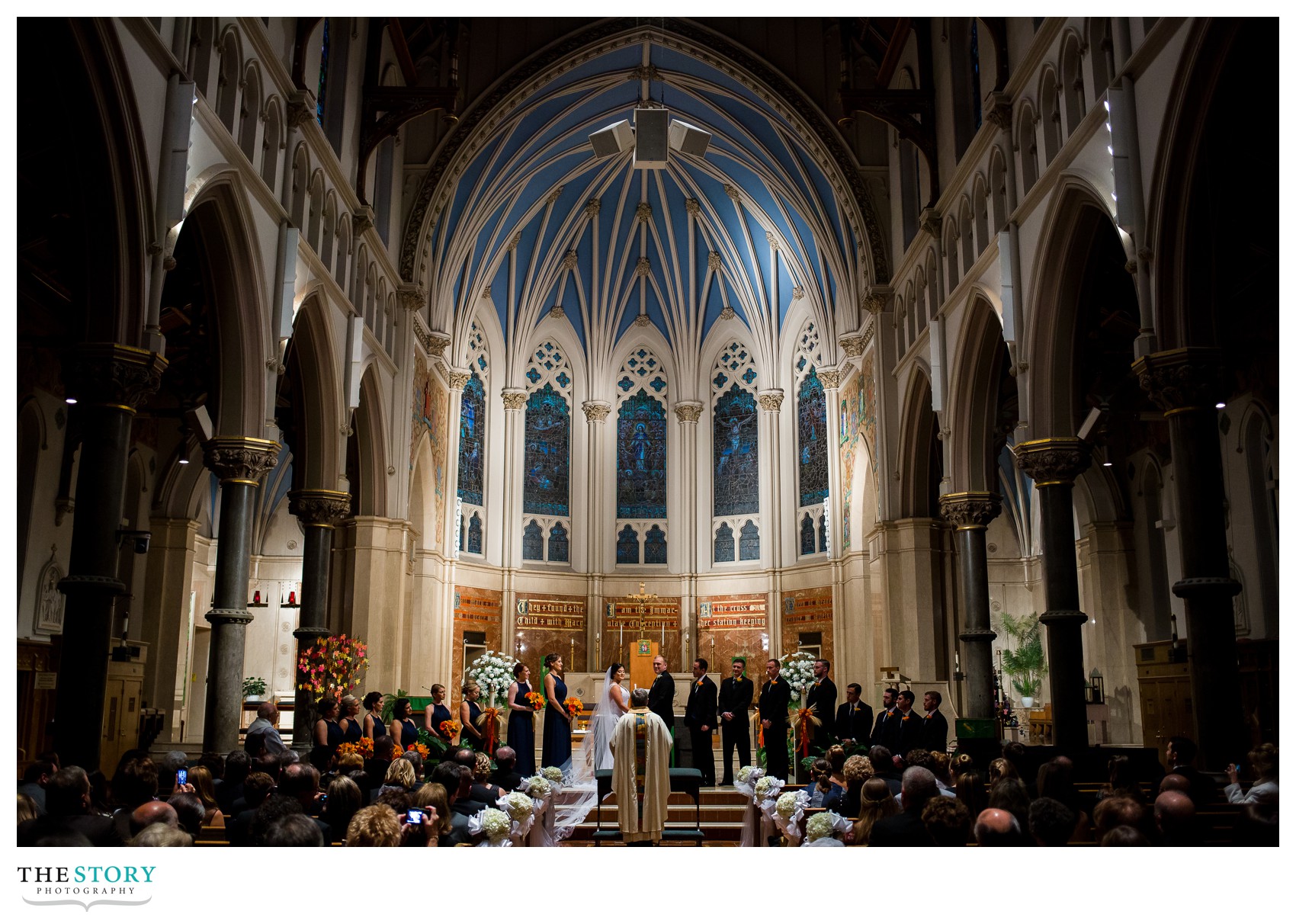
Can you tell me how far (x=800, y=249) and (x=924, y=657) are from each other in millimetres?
10821

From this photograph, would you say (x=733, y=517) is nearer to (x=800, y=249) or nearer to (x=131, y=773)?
(x=800, y=249)

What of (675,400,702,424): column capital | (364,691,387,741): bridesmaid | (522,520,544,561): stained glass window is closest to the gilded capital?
(364,691,387,741): bridesmaid

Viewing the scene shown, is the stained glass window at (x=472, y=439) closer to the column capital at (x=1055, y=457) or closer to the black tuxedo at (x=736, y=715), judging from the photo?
the black tuxedo at (x=736, y=715)

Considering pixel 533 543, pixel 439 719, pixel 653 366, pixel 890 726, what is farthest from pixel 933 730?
pixel 653 366

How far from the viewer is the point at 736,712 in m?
13.1

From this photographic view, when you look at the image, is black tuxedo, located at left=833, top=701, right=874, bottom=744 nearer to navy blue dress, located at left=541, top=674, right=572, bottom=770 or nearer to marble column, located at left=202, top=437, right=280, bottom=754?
navy blue dress, located at left=541, top=674, right=572, bottom=770

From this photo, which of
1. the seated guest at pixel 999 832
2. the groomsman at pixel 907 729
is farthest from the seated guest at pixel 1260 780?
the groomsman at pixel 907 729

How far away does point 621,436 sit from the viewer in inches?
1198

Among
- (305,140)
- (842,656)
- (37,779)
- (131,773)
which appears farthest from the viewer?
(842,656)

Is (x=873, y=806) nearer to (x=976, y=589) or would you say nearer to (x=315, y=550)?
(x=976, y=589)

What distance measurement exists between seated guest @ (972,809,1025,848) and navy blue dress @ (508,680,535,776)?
781 centimetres

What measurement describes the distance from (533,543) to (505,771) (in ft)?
66.7

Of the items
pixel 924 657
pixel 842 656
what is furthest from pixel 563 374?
A: pixel 924 657

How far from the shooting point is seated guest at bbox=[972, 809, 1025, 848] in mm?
4520
